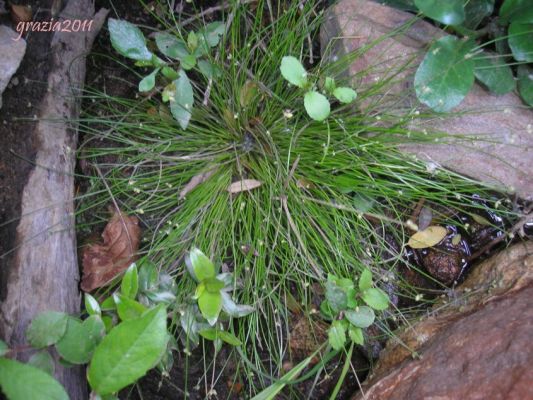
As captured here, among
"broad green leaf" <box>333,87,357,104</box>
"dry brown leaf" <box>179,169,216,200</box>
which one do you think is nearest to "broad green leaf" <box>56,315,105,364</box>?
"dry brown leaf" <box>179,169,216,200</box>

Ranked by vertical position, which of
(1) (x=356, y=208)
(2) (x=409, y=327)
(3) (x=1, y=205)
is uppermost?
(3) (x=1, y=205)

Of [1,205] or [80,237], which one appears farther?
[80,237]

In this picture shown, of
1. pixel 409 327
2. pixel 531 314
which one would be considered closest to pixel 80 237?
pixel 409 327

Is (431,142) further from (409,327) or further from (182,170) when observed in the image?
(182,170)

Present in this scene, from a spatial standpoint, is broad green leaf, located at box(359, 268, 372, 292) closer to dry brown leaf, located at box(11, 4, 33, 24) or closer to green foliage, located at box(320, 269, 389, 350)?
green foliage, located at box(320, 269, 389, 350)

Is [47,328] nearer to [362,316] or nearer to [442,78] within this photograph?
[362,316]

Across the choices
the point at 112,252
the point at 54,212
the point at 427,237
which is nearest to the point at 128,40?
the point at 54,212
